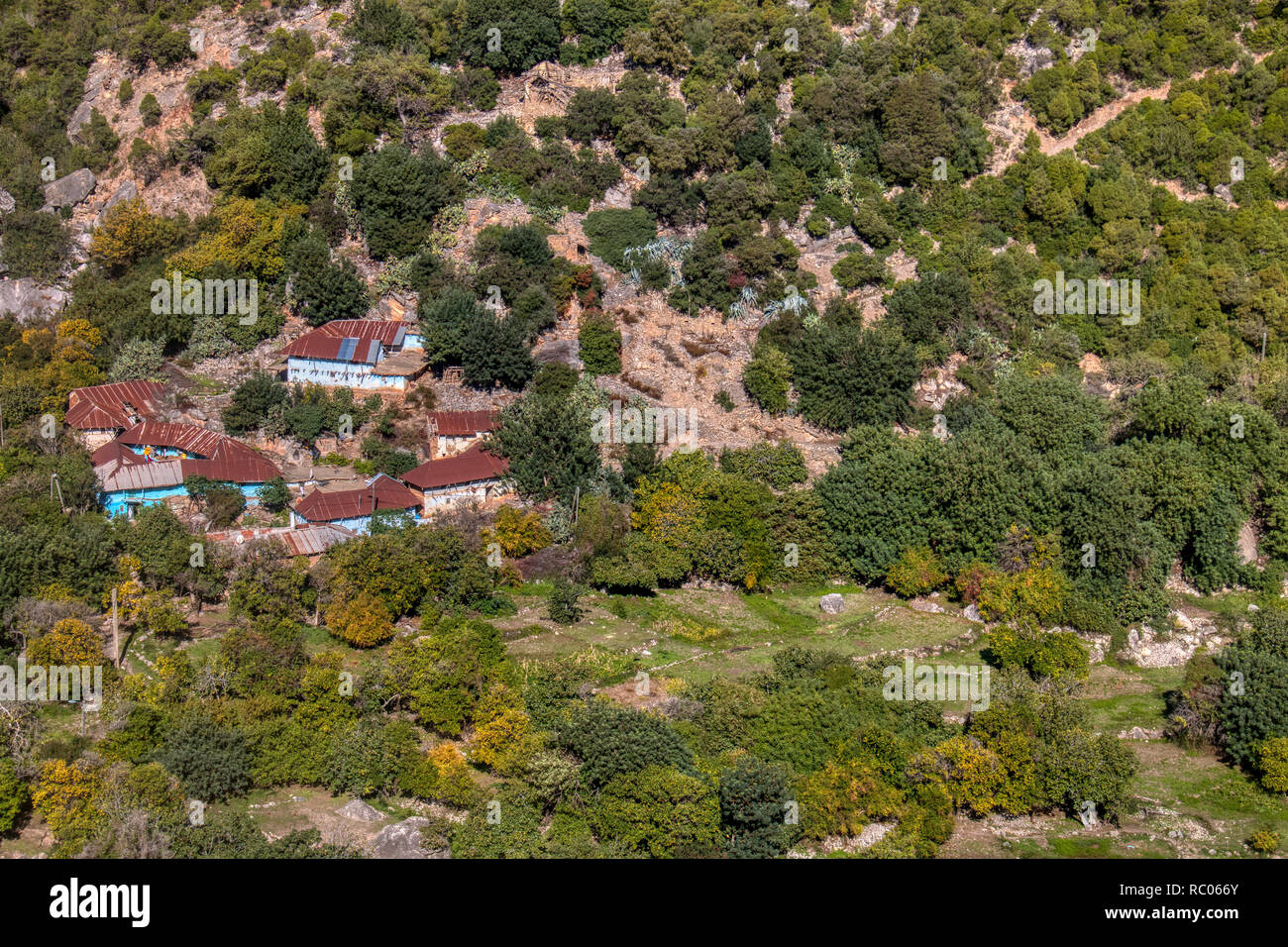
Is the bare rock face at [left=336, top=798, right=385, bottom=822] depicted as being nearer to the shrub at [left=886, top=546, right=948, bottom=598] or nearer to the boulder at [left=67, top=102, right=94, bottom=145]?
the shrub at [left=886, top=546, right=948, bottom=598]

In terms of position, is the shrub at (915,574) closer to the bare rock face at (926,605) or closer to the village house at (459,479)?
the bare rock face at (926,605)

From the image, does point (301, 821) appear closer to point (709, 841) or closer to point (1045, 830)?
point (709, 841)

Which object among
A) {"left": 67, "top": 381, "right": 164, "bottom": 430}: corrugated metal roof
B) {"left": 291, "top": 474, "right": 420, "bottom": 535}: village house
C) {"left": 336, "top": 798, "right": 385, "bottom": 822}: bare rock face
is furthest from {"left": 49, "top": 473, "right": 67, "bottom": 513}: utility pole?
{"left": 336, "top": 798, "right": 385, "bottom": 822}: bare rock face

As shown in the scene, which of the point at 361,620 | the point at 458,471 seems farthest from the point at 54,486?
the point at 458,471

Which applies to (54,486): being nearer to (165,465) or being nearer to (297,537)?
(165,465)

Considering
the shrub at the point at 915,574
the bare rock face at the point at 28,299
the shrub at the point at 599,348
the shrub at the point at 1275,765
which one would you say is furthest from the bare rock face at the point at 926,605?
the bare rock face at the point at 28,299

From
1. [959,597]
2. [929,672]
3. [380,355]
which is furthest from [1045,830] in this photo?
[380,355]
